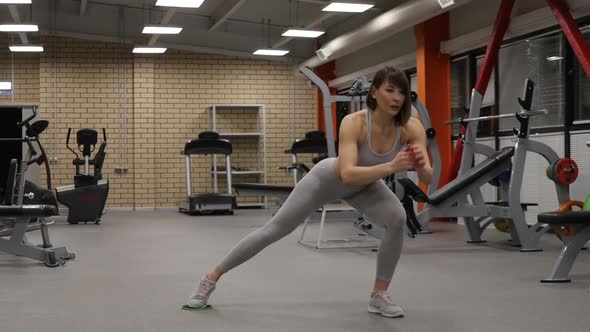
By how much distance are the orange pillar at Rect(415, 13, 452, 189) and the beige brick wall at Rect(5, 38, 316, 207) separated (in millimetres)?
5388

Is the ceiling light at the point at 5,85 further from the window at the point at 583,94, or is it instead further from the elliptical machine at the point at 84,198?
the window at the point at 583,94

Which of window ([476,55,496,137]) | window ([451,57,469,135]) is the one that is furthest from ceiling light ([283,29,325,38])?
window ([476,55,496,137])

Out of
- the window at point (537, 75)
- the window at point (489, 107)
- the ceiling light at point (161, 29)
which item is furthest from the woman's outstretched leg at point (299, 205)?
the ceiling light at point (161, 29)

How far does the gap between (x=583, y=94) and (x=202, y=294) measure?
583 cm

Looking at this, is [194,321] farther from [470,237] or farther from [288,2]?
[288,2]

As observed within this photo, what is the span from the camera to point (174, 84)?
593 inches

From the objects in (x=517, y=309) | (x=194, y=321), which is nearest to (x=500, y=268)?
(x=517, y=309)

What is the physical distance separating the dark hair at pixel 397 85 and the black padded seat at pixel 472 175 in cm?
355

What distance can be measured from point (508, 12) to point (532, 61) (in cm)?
74

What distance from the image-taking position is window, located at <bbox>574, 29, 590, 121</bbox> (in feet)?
26.6

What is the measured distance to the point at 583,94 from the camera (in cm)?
817

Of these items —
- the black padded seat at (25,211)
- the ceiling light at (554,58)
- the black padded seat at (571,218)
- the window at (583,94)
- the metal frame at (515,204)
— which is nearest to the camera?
the black padded seat at (571,218)

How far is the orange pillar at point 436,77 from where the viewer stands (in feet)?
35.0

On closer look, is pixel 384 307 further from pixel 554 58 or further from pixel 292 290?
pixel 554 58
